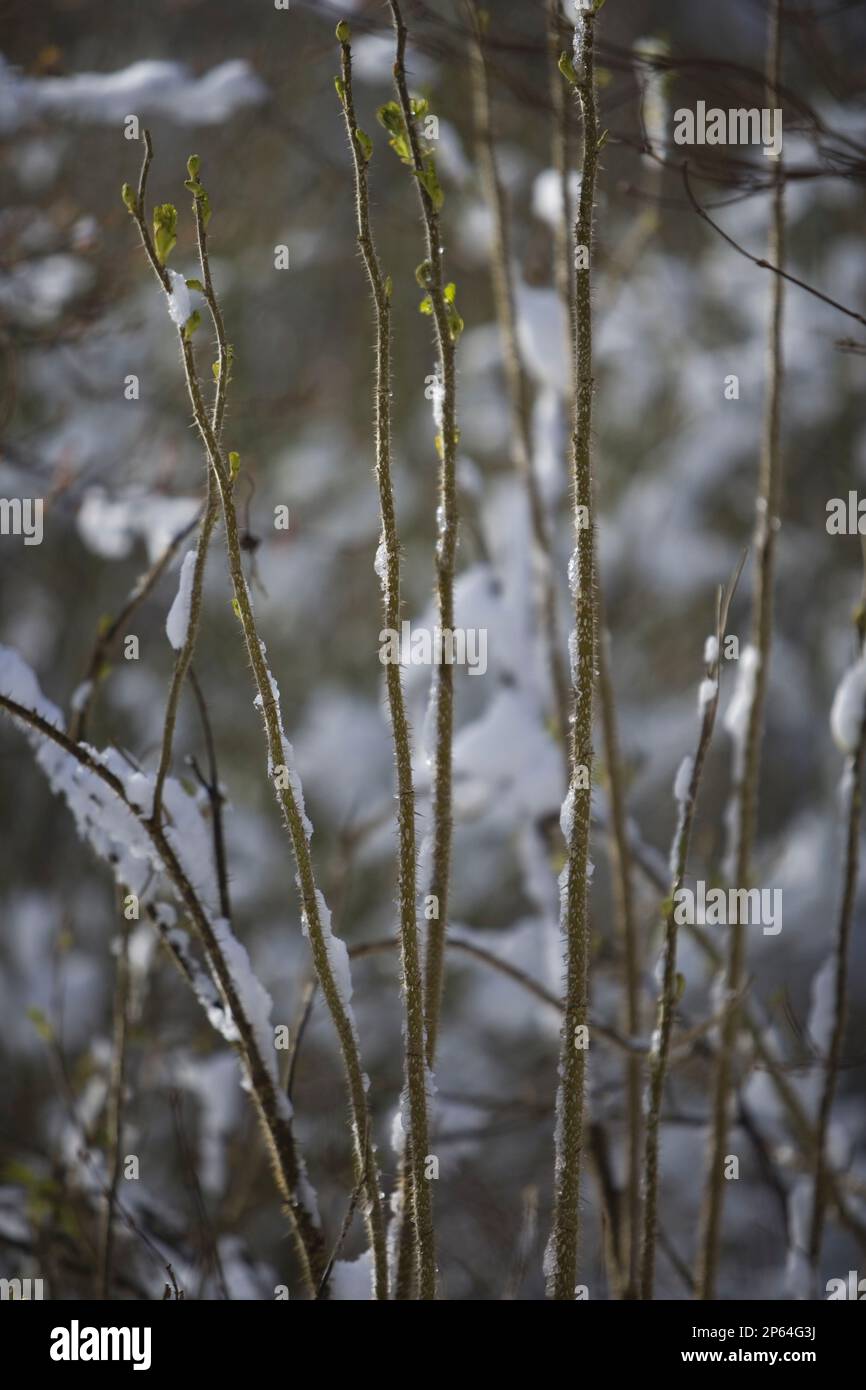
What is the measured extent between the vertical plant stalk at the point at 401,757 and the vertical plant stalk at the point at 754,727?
52cm

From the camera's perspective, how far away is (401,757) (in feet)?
2.81

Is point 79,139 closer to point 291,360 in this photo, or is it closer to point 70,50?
point 70,50

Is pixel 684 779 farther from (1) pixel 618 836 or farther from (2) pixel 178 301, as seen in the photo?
(2) pixel 178 301

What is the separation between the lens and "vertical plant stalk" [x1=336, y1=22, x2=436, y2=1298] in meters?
0.85

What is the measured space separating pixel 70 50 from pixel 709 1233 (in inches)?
165

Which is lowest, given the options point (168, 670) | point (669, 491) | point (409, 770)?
point (409, 770)

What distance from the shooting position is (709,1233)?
1273 millimetres

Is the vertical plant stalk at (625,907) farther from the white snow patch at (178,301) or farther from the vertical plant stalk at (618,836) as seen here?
the white snow patch at (178,301)

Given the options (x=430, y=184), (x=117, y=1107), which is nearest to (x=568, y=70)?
(x=430, y=184)

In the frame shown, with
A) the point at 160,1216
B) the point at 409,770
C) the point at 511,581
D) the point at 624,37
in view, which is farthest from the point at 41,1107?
the point at 624,37

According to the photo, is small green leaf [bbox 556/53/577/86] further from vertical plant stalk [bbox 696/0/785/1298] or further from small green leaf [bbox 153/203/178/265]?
vertical plant stalk [bbox 696/0/785/1298]

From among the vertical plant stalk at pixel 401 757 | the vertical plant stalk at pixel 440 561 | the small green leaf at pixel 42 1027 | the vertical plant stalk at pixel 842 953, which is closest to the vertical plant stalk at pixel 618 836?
the vertical plant stalk at pixel 842 953

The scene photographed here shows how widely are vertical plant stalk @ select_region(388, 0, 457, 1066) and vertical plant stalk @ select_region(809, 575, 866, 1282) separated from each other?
517 millimetres

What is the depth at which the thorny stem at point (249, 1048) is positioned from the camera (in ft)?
3.18
